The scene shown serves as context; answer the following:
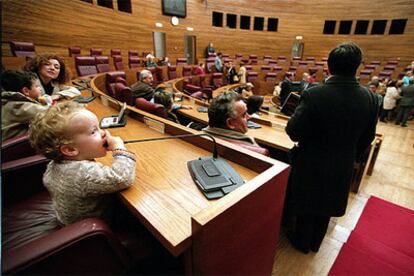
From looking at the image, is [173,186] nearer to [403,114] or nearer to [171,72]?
[171,72]

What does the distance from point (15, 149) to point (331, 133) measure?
5.16 feet

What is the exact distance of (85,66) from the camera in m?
4.61

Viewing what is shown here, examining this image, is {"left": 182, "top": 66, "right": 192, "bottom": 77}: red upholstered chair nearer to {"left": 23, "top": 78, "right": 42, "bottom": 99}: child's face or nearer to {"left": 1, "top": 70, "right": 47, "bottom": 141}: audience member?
{"left": 23, "top": 78, "right": 42, "bottom": 99}: child's face

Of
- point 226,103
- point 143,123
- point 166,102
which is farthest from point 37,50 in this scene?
point 226,103

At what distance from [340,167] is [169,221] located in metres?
0.92

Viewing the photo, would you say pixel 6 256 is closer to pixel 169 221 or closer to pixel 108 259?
pixel 108 259

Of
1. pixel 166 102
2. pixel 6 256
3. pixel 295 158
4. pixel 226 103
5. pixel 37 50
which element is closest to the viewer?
pixel 6 256

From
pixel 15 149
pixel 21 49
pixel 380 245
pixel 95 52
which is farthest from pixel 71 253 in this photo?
pixel 95 52

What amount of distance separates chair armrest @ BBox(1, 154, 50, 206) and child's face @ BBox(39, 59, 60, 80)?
1.26m

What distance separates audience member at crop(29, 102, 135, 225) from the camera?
2.26ft

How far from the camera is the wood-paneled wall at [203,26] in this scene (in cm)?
540

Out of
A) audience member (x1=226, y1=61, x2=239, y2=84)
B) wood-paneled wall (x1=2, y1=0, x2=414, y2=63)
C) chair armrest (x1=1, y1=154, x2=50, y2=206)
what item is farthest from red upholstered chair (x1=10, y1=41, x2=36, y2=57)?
audience member (x1=226, y1=61, x2=239, y2=84)

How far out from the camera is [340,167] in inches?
42.2

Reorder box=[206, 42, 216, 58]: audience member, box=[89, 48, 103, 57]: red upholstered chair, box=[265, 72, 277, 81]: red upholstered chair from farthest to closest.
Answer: box=[206, 42, 216, 58]: audience member, box=[265, 72, 277, 81]: red upholstered chair, box=[89, 48, 103, 57]: red upholstered chair
